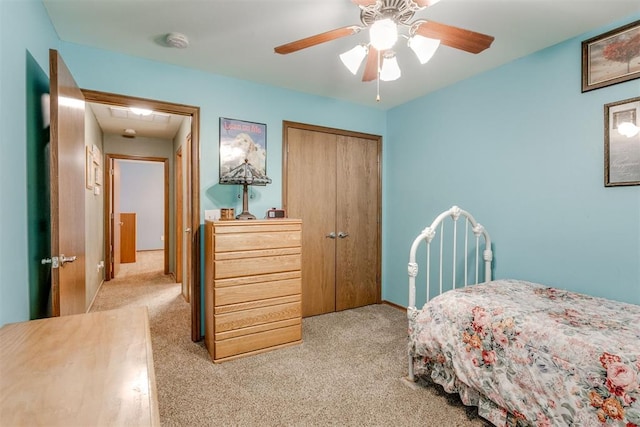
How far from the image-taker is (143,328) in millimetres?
1222

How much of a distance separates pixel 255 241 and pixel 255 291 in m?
0.40

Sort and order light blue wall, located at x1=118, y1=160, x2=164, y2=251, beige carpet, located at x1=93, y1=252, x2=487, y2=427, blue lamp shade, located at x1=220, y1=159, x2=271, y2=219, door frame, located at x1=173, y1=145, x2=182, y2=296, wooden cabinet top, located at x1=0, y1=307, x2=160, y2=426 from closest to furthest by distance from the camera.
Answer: wooden cabinet top, located at x1=0, y1=307, x2=160, y2=426 < beige carpet, located at x1=93, y1=252, x2=487, y2=427 < blue lamp shade, located at x1=220, y1=159, x2=271, y2=219 < door frame, located at x1=173, y1=145, x2=182, y2=296 < light blue wall, located at x1=118, y1=160, x2=164, y2=251

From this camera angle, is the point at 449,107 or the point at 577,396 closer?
the point at 577,396

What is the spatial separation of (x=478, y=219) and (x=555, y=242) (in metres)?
0.62

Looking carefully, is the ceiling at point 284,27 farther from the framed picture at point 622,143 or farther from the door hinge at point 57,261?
the door hinge at point 57,261

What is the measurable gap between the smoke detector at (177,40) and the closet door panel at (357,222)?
1.77m

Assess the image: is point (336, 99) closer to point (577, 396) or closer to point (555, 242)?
point (555, 242)

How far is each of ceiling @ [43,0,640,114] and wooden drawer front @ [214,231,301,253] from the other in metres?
1.41

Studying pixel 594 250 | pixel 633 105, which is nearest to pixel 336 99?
pixel 633 105

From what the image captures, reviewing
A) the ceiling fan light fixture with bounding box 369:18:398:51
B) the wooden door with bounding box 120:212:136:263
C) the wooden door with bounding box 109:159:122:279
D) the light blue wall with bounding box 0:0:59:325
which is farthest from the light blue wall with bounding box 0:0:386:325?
the wooden door with bounding box 120:212:136:263

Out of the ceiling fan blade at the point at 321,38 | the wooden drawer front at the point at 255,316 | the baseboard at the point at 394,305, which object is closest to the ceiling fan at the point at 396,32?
the ceiling fan blade at the point at 321,38

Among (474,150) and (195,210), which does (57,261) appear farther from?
(474,150)

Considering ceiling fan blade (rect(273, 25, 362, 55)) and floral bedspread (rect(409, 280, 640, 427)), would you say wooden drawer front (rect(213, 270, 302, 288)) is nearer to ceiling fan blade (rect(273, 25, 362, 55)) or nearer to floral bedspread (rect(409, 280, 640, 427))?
floral bedspread (rect(409, 280, 640, 427))

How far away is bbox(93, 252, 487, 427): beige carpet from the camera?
175cm
